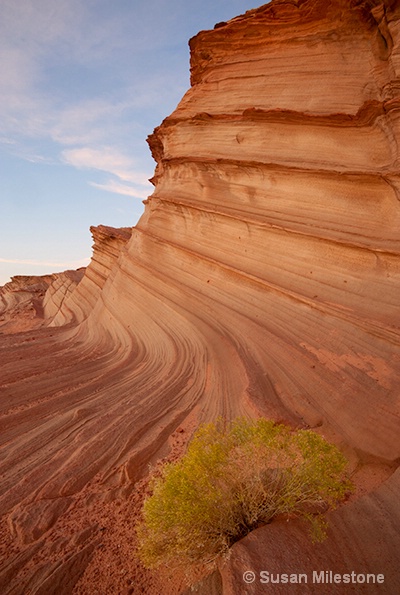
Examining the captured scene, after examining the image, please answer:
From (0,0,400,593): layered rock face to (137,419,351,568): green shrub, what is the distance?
248 mm

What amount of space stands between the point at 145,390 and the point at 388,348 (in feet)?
14.6

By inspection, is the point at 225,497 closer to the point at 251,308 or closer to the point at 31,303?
the point at 251,308

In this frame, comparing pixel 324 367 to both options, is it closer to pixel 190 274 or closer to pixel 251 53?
pixel 190 274

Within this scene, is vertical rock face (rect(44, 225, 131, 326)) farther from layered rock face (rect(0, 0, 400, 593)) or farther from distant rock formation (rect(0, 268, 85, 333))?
layered rock face (rect(0, 0, 400, 593))

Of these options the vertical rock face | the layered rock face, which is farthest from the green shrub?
the vertical rock face

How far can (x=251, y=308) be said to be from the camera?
7.62m

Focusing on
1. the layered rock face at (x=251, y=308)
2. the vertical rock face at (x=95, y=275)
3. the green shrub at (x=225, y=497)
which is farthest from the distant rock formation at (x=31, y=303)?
the green shrub at (x=225, y=497)

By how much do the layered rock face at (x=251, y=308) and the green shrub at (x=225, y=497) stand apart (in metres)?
0.25

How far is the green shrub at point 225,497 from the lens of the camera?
2.94 metres

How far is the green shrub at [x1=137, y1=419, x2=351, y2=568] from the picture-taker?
294cm

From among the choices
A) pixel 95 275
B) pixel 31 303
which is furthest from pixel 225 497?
pixel 31 303

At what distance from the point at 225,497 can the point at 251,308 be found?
4.82m

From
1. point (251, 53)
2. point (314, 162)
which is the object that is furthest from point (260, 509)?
point (251, 53)

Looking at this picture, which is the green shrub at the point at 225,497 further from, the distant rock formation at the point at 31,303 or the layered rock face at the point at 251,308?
the distant rock formation at the point at 31,303
